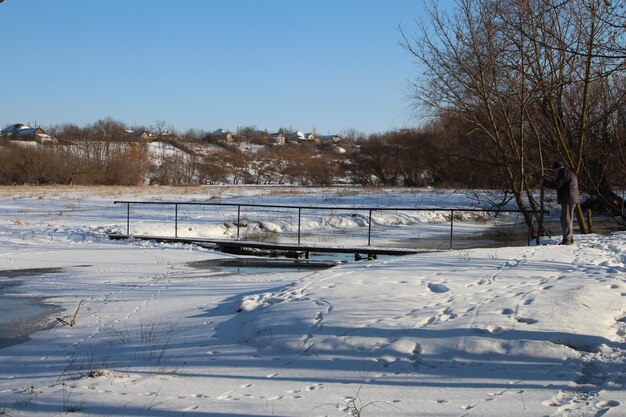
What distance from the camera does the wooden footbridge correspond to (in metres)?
19.1

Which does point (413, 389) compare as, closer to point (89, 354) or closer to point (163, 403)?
point (163, 403)

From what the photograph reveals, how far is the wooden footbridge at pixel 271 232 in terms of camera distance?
62.6 feet

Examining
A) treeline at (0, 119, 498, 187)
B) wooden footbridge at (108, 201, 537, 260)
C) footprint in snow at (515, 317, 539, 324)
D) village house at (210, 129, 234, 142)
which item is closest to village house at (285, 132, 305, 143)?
village house at (210, 129, 234, 142)

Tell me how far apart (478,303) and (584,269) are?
3171 millimetres

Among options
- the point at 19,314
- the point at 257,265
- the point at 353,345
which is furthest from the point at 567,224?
the point at 19,314

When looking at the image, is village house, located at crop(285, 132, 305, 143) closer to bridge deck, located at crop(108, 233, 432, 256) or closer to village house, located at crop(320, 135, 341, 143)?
village house, located at crop(320, 135, 341, 143)

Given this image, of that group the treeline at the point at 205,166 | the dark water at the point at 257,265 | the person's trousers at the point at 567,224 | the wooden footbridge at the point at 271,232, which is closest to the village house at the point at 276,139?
the treeline at the point at 205,166

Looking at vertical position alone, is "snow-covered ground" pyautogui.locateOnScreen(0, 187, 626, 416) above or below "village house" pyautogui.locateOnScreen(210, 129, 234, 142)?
below

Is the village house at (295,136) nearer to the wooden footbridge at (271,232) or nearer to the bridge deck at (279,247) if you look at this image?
the wooden footbridge at (271,232)

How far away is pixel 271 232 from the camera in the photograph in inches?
1046

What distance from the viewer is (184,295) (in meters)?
11.1

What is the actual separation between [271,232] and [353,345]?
1974 centimetres

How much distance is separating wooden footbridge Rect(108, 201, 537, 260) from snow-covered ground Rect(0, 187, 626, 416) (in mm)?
6984

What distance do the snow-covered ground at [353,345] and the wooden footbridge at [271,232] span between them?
698cm
